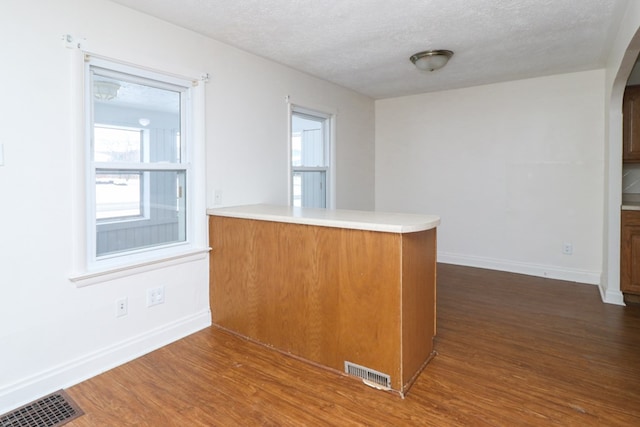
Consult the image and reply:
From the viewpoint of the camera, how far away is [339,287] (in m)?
2.31

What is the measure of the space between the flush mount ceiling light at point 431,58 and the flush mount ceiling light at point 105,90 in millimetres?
2492

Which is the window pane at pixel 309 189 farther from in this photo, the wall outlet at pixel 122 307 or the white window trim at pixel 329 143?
the wall outlet at pixel 122 307

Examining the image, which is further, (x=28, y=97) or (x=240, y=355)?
(x=240, y=355)

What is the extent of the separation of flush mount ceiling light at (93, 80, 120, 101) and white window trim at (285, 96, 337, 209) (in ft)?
5.55

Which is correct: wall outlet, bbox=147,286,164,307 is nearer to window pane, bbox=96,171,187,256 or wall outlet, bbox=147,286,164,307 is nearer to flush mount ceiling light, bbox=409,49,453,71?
window pane, bbox=96,171,187,256

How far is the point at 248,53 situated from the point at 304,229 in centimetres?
186

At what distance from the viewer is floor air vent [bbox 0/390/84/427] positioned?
189cm

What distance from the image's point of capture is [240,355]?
2586 mm

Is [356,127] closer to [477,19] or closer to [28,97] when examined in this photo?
[477,19]

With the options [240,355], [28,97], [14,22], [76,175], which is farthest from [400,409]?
[14,22]

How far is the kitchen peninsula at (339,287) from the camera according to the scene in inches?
83.4

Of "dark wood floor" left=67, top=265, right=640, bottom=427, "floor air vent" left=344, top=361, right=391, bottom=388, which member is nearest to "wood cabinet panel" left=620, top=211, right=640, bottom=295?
"dark wood floor" left=67, top=265, right=640, bottom=427

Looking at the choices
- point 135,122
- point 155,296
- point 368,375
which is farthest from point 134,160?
point 368,375

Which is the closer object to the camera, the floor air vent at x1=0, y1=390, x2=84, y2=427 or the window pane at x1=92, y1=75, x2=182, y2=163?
the floor air vent at x1=0, y1=390, x2=84, y2=427
